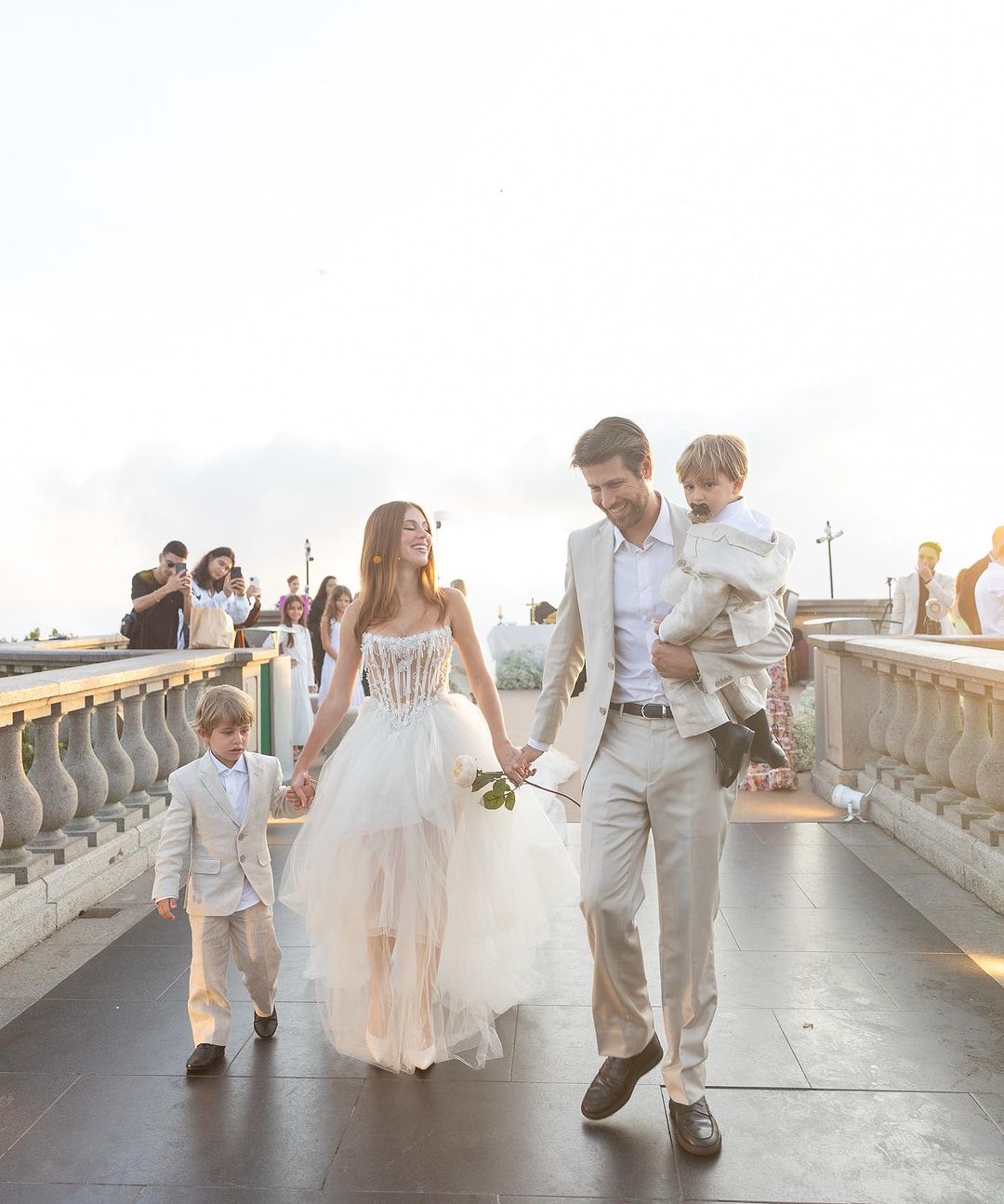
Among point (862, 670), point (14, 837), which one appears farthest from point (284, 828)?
point (862, 670)

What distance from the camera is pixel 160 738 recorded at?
26.3 ft

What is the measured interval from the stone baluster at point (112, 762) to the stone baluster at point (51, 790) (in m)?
0.81

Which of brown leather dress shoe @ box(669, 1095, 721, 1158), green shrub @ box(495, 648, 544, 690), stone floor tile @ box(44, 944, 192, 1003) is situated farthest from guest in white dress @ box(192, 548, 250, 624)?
green shrub @ box(495, 648, 544, 690)

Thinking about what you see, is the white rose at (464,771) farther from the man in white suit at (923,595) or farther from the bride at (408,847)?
the man in white suit at (923,595)

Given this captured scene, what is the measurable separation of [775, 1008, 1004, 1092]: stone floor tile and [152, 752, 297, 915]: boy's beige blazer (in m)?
2.18

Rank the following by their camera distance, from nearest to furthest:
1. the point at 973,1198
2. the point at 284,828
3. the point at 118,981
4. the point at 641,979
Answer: the point at 973,1198
the point at 641,979
the point at 118,981
the point at 284,828

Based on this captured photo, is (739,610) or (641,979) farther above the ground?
(739,610)

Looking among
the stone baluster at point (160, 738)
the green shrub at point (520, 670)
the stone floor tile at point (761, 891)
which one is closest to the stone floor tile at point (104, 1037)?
the stone floor tile at point (761, 891)

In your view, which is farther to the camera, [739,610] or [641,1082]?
[641,1082]

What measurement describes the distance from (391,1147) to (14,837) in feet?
10.4

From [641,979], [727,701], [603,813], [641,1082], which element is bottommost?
[641,1082]

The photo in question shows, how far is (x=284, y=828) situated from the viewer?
8.93 m

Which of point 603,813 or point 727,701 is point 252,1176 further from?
point 727,701

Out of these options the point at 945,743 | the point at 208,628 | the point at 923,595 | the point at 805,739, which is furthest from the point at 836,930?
the point at 923,595
